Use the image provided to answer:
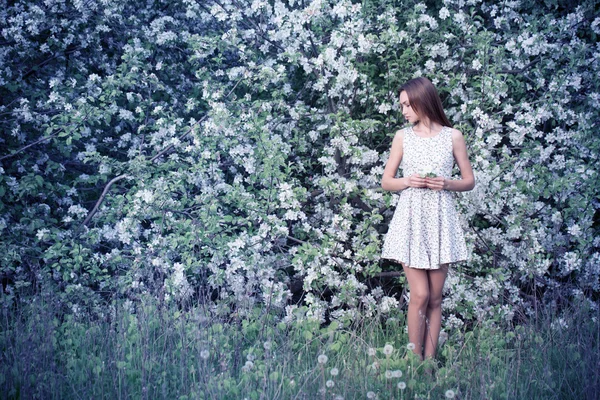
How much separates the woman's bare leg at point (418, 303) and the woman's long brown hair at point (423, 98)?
0.94m

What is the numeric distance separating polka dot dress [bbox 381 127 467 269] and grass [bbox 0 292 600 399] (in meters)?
0.58

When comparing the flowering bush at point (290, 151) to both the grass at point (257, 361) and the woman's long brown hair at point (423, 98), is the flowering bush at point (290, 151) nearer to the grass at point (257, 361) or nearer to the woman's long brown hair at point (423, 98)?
the grass at point (257, 361)

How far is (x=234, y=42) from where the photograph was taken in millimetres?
5332

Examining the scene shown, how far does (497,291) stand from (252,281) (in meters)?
1.80

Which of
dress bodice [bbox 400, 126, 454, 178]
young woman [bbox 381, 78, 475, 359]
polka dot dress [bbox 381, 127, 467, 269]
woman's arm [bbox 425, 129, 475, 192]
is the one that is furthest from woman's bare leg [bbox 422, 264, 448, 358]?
dress bodice [bbox 400, 126, 454, 178]

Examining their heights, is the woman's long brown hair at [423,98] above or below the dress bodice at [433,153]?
above

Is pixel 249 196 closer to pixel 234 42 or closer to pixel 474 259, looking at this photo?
pixel 234 42

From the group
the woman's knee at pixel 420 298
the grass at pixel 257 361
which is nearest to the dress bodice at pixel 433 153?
the woman's knee at pixel 420 298

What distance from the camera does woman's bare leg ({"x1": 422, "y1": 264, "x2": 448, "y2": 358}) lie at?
403cm

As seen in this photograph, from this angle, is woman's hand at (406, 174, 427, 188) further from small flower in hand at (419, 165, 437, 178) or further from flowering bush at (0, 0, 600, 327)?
flowering bush at (0, 0, 600, 327)

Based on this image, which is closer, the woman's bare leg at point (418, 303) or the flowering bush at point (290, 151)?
the woman's bare leg at point (418, 303)

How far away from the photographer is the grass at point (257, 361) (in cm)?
342

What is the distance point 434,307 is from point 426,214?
0.56 m

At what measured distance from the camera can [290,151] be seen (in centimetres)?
536
